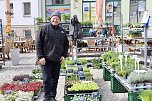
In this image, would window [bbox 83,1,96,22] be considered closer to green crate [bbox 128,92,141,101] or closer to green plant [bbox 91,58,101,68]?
green plant [bbox 91,58,101,68]

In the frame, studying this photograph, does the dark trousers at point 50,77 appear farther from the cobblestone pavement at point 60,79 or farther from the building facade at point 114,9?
the building facade at point 114,9

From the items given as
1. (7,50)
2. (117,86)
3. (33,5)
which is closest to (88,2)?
(33,5)

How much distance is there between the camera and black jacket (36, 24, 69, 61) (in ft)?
22.8

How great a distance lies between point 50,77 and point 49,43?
76 cm

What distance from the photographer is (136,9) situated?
1166 inches

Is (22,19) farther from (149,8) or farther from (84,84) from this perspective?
(84,84)

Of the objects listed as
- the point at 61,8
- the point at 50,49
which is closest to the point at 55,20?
the point at 50,49

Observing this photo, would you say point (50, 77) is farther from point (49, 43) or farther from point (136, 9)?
point (136, 9)

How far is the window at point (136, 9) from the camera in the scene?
2947 centimetres

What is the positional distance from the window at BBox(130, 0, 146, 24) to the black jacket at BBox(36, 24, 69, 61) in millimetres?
23143

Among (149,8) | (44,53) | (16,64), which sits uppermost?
(149,8)

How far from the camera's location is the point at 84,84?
24.1ft

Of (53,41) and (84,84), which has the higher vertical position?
(53,41)

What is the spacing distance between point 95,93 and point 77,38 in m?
7.37
